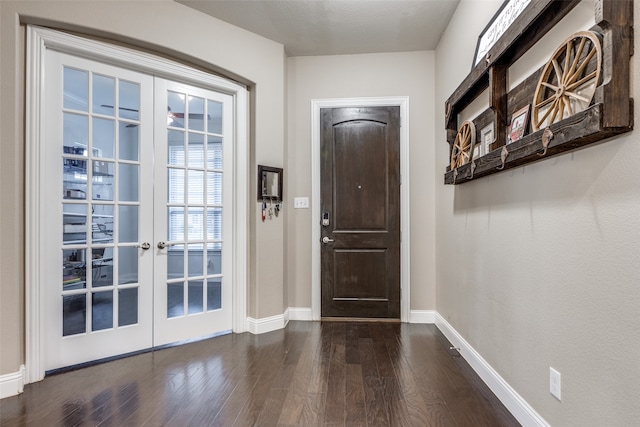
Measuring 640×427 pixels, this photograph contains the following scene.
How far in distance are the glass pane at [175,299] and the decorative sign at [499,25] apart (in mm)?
2933

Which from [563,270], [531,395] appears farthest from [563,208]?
[531,395]

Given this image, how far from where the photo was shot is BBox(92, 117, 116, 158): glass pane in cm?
243

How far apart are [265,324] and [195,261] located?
0.90 meters

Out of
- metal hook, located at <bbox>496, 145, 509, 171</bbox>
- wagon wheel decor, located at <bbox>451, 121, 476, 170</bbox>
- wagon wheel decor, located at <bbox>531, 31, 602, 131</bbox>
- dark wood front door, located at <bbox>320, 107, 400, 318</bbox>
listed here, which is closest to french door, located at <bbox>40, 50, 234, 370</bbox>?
dark wood front door, located at <bbox>320, 107, 400, 318</bbox>

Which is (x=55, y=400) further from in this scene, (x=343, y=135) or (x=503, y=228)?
(x=343, y=135)

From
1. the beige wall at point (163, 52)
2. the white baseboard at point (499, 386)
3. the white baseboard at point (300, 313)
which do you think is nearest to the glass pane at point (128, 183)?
the beige wall at point (163, 52)

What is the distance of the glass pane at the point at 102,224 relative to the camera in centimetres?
243

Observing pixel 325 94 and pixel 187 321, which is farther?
pixel 325 94

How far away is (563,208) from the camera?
138cm

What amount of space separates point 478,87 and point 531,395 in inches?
74.5

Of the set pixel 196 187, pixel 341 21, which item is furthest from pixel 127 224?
pixel 341 21

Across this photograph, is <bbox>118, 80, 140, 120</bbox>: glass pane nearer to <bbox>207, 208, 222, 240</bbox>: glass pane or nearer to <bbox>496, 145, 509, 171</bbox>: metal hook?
<bbox>207, 208, 222, 240</bbox>: glass pane

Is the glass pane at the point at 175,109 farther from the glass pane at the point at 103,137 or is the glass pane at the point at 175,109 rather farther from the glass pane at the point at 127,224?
the glass pane at the point at 127,224

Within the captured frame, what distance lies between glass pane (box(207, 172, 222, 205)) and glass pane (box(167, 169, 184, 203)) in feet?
0.78
